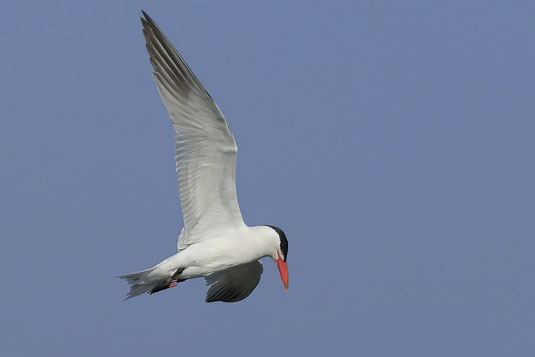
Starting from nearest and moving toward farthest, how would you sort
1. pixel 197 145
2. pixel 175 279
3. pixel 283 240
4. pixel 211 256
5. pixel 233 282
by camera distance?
pixel 197 145, pixel 211 256, pixel 175 279, pixel 283 240, pixel 233 282

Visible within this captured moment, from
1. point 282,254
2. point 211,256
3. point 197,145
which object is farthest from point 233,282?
point 197,145

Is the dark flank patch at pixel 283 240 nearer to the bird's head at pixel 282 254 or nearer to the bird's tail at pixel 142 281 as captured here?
the bird's head at pixel 282 254

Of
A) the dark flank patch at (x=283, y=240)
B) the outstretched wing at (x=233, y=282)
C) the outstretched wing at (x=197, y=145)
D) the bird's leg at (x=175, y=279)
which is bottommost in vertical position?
the outstretched wing at (x=233, y=282)

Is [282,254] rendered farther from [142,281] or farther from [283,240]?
[142,281]

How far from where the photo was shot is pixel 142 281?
11.3m

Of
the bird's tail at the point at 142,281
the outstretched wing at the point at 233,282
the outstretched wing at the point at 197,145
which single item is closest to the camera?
the outstretched wing at the point at 197,145

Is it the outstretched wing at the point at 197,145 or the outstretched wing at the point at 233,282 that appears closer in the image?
the outstretched wing at the point at 197,145

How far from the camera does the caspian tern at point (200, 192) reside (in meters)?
10.4

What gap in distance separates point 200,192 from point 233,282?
2150 millimetres

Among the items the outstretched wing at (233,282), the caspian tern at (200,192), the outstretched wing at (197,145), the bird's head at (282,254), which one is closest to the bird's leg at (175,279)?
the caspian tern at (200,192)

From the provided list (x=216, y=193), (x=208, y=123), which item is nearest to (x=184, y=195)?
(x=216, y=193)

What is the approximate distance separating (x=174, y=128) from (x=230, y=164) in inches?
30.9

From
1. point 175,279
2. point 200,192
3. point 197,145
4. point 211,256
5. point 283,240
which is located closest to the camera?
point 197,145

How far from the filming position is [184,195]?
1111 cm
